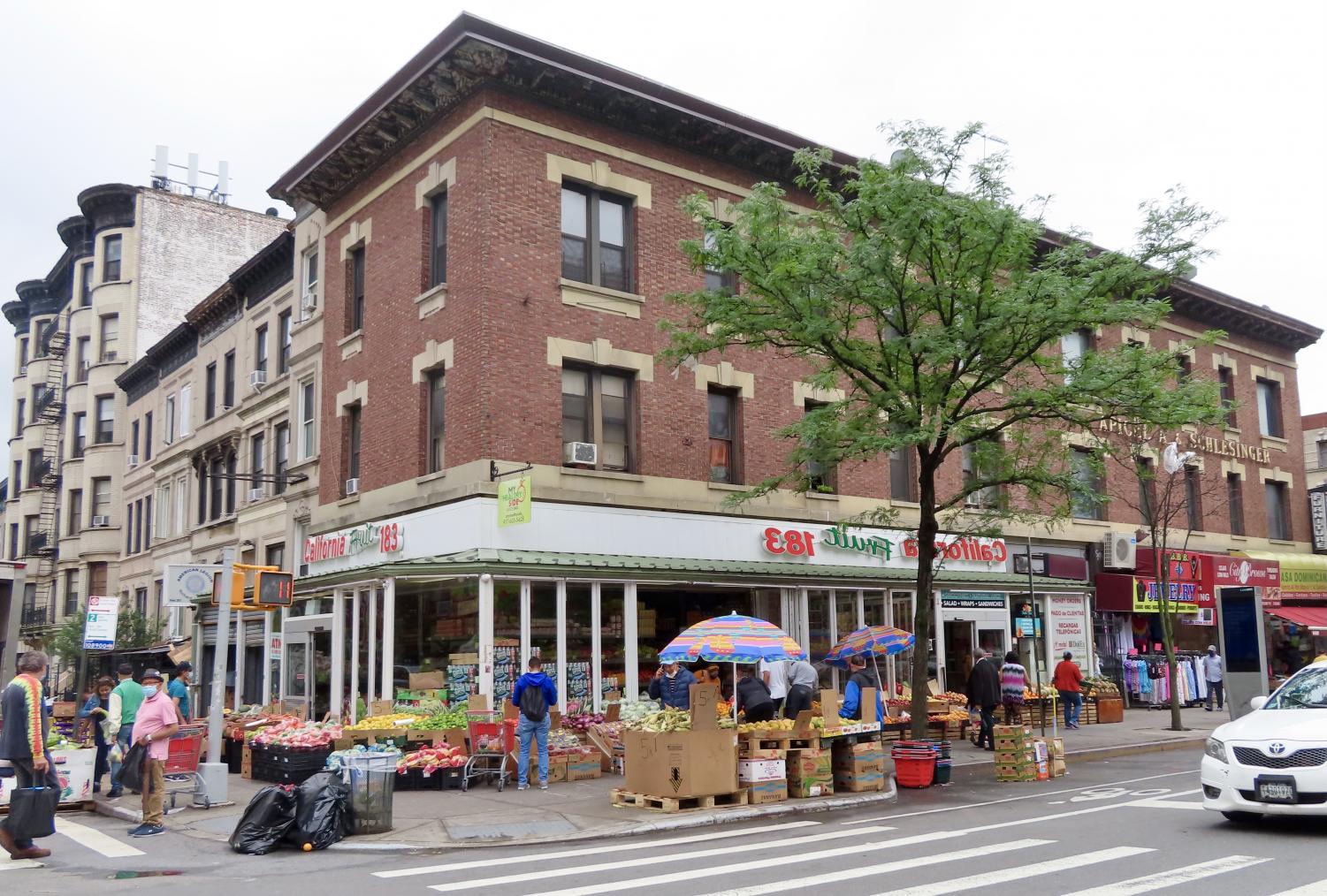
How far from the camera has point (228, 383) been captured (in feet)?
108

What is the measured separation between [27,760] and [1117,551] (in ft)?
89.0

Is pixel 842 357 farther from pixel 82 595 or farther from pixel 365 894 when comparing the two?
pixel 82 595

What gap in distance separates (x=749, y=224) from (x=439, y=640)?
28.2 feet

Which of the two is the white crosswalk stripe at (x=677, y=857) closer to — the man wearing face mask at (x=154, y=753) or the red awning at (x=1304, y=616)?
the man wearing face mask at (x=154, y=753)

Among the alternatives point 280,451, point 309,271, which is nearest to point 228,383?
point 280,451

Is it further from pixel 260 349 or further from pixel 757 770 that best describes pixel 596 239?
pixel 260 349

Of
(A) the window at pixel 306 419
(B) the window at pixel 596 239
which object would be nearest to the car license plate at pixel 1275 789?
(B) the window at pixel 596 239

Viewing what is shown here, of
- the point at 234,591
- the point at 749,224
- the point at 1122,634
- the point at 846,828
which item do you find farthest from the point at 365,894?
the point at 1122,634

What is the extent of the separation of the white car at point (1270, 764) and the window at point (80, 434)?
43.2 meters

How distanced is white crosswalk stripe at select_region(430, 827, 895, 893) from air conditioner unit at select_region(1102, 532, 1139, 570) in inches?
824

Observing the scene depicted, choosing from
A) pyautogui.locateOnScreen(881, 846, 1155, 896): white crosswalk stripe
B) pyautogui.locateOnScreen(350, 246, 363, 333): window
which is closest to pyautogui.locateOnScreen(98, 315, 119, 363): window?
pyautogui.locateOnScreen(350, 246, 363, 333): window

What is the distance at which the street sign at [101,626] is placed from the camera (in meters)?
21.5

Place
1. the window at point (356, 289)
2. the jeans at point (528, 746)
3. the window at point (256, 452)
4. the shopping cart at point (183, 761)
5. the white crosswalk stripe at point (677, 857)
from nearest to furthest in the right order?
the white crosswalk stripe at point (677, 857) → the shopping cart at point (183, 761) → the jeans at point (528, 746) → the window at point (356, 289) → the window at point (256, 452)

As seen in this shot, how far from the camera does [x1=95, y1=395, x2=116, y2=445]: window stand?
43500 millimetres
